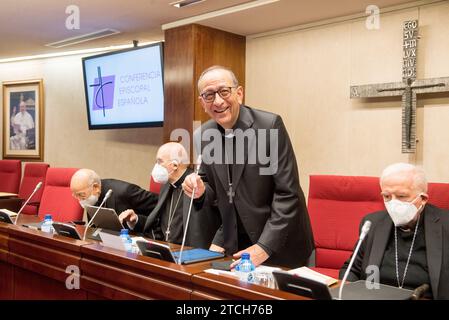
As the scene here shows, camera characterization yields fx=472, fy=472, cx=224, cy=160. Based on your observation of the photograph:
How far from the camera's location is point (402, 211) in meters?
1.78

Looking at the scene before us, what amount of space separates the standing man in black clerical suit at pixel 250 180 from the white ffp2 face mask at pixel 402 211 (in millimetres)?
371

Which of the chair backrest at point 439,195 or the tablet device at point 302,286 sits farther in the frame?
the chair backrest at point 439,195

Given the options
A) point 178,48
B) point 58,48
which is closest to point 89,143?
point 58,48

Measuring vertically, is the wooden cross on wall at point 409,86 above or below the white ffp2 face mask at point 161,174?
above

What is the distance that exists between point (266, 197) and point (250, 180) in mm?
103

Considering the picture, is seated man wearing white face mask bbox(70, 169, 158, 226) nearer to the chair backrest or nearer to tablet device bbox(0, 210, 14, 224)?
tablet device bbox(0, 210, 14, 224)

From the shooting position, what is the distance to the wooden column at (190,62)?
4.15 m

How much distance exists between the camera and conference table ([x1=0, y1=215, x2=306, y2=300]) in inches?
59.1

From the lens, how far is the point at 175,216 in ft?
9.31

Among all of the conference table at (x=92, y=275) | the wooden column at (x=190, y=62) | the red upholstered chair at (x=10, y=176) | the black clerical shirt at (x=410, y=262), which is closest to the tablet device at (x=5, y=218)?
the conference table at (x=92, y=275)

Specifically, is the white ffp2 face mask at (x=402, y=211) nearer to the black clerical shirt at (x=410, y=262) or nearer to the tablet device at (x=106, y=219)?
the black clerical shirt at (x=410, y=262)

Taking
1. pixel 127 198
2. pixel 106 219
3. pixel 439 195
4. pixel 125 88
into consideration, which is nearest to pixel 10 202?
pixel 125 88

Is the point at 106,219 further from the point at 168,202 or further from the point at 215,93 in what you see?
the point at 215,93

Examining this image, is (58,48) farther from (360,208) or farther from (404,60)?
(360,208)
